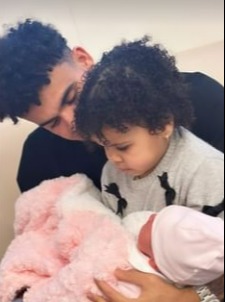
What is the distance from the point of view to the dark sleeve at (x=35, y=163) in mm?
701

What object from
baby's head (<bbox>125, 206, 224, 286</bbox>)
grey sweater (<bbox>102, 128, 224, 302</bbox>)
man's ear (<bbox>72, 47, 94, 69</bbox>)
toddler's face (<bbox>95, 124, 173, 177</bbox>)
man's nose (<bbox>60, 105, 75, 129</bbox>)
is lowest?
baby's head (<bbox>125, 206, 224, 286</bbox>)

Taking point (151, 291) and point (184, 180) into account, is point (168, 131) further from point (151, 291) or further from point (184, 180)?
point (151, 291)

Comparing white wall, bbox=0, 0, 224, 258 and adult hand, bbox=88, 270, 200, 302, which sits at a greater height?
white wall, bbox=0, 0, 224, 258

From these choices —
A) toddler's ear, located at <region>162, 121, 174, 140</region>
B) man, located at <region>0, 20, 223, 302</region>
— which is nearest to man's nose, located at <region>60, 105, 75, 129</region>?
man, located at <region>0, 20, 223, 302</region>

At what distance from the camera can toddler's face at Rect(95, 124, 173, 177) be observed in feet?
1.84

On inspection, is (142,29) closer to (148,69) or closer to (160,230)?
(148,69)

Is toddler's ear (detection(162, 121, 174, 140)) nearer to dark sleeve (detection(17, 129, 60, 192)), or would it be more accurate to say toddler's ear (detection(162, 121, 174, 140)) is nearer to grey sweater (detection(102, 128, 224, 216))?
grey sweater (detection(102, 128, 224, 216))

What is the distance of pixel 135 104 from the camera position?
55 centimetres

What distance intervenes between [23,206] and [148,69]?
27cm

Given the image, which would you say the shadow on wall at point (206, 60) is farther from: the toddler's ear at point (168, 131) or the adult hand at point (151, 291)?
the adult hand at point (151, 291)

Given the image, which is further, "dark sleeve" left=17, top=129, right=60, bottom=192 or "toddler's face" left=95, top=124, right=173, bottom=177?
"dark sleeve" left=17, top=129, right=60, bottom=192

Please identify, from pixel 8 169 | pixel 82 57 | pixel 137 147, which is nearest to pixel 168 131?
pixel 137 147

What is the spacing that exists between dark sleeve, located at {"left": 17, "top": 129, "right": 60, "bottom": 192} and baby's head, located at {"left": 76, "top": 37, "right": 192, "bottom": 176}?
130 mm

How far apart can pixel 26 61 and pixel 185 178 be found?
0.67 ft
